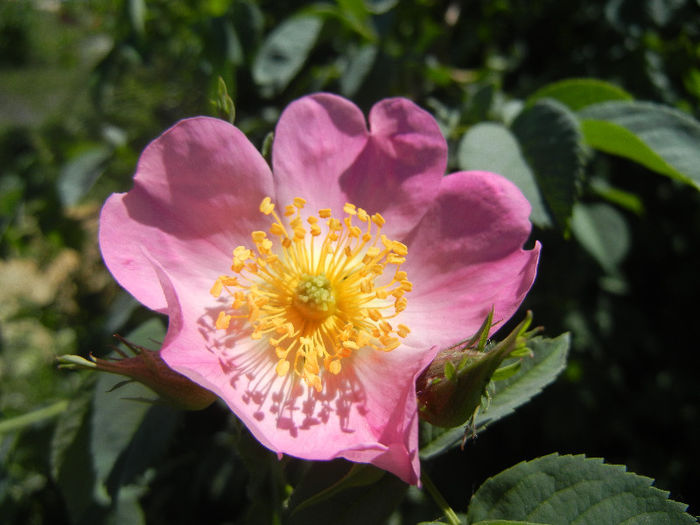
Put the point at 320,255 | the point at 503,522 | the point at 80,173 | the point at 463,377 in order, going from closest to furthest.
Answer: the point at 463,377 → the point at 503,522 → the point at 320,255 → the point at 80,173

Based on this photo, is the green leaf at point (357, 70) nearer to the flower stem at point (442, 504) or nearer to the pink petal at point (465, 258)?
the pink petal at point (465, 258)

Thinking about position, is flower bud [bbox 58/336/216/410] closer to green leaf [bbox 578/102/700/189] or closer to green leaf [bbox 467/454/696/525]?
green leaf [bbox 467/454/696/525]

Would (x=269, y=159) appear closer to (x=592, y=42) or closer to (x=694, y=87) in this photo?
(x=694, y=87)

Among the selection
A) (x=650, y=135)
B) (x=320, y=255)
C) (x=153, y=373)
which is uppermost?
(x=650, y=135)

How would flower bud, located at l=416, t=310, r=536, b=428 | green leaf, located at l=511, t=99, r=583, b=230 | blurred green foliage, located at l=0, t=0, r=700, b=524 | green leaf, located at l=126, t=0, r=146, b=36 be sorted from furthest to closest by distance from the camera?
green leaf, located at l=126, t=0, r=146, b=36 → blurred green foliage, located at l=0, t=0, r=700, b=524 → green leaf, located at l=511, t=99, r=583, b=230 → flower bud, located at l=416, t=310, r=536, b=428

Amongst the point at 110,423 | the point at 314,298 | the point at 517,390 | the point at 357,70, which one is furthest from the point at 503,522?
the point at 357,70

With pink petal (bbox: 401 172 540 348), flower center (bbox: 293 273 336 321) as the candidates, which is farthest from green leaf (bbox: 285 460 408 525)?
flower center (bbox: 293 273 336 321)

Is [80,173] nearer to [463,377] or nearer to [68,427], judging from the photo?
[68,427]

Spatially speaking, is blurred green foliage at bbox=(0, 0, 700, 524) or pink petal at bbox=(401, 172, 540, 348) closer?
pink petal at bbox=(401, 172, 540, 348)
